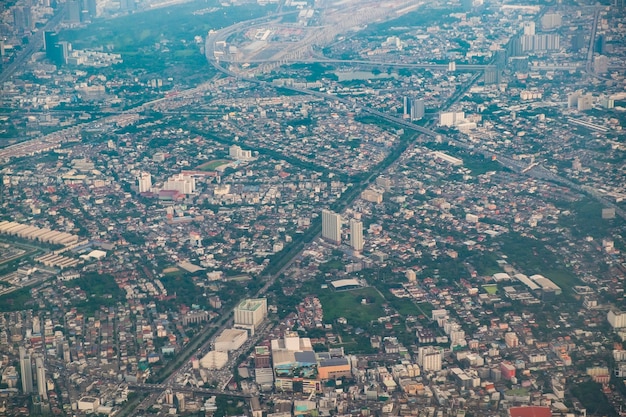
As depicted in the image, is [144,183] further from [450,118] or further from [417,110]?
[417,110]

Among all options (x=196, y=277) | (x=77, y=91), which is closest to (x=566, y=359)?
(x=196, y=277)

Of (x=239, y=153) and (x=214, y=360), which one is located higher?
(x=214, y=360)

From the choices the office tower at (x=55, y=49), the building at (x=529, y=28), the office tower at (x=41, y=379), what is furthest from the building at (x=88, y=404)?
the building at (x=529, y=28)

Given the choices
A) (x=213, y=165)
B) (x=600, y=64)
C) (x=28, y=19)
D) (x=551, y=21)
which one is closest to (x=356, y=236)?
(x=213, y=165)

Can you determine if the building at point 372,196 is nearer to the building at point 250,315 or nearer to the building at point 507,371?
the building at point 250,315

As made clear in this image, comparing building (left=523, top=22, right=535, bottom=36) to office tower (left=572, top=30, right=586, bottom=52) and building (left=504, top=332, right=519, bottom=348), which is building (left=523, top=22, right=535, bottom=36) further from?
building (left=504, top=332, right=519, bottom=348)

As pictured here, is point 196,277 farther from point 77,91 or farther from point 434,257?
point 77,91
